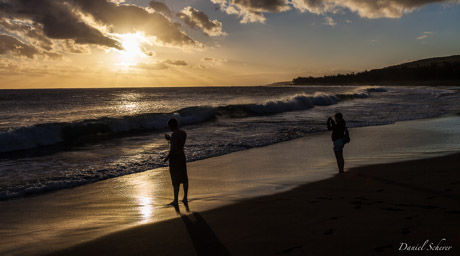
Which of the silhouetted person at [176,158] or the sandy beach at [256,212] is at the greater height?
the silhouetted person at [176,158]

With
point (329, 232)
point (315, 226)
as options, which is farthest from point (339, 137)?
point (329, 232)

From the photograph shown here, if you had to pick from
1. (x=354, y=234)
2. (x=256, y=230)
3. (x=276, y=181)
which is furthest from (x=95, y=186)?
(x=354, y=234)

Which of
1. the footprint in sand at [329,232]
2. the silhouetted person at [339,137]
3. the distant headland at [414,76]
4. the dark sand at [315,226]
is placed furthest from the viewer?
the distant headland at [414,76]

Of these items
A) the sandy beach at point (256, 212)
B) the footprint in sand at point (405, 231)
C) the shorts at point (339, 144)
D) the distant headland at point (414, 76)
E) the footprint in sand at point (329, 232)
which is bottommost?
the sandy beach at point (256, 212)

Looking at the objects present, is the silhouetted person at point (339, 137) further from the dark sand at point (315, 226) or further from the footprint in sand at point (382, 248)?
the footprint in sand at point (382, 248)

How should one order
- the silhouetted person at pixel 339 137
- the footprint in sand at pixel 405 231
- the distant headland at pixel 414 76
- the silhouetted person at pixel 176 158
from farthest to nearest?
the distant headland at pixel 414 76, the silhouetted person at pixel 339 137, the silhouetted person at pixel 176 158, the footprint in sand at pixel 405 231

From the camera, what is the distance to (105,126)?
70.8ft

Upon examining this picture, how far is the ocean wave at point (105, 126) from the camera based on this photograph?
53.6 ft

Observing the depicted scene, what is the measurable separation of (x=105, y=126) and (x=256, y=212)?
18.4 m

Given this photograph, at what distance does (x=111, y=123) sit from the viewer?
21.9 meters

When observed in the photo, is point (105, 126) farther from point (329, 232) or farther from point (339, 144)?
point (329, 232)

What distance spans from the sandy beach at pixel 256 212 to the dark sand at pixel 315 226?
0.02 m

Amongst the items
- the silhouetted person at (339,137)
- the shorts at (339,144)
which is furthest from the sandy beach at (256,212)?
the shorts at (339,144)

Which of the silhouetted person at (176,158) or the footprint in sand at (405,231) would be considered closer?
the footprint in sand at (405,231)
